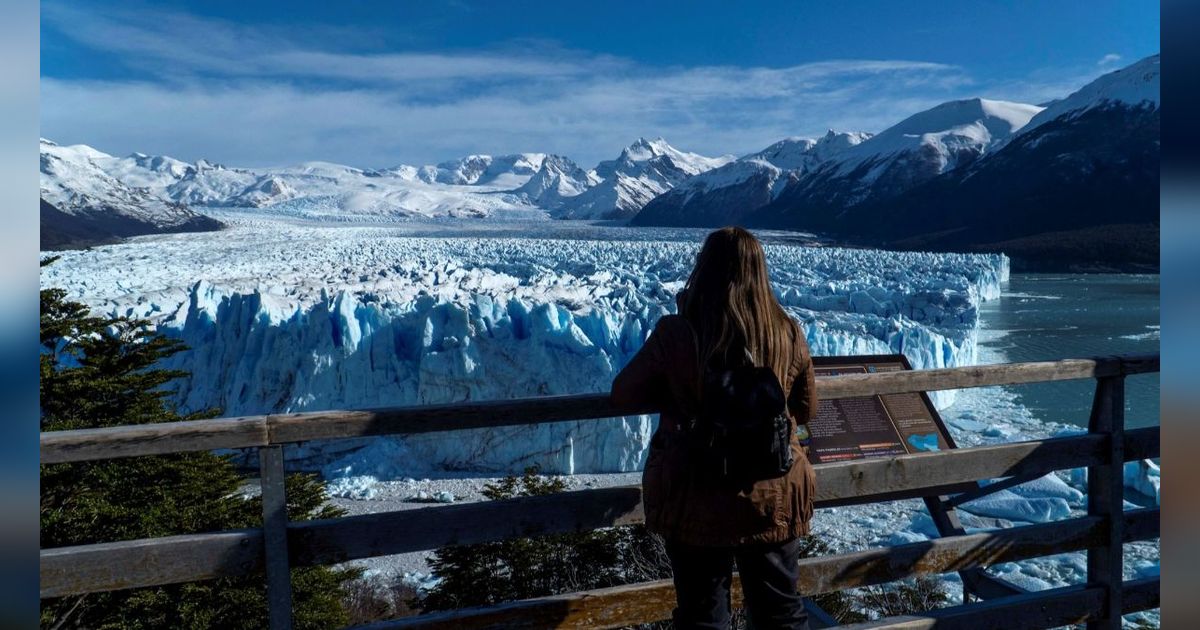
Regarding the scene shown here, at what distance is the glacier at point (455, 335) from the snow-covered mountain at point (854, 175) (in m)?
65.0

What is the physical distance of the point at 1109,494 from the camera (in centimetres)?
263

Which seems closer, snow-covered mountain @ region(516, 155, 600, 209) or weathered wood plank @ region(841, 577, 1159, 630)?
weathered wood plank @ region(841, 577, 1159, 630)

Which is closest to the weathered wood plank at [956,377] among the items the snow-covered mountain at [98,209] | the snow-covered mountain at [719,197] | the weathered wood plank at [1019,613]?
the weathered wood plank at [1019,613]

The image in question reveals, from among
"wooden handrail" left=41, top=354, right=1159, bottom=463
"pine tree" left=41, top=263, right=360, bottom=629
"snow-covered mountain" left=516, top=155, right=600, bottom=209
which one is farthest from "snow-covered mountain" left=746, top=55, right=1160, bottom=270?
"snow-covered mountain" left=516, top=155, right=600, bottom=209

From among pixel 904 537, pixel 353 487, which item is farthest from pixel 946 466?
pixel 353 487

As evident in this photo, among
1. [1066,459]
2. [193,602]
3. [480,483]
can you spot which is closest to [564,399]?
[1066,459]

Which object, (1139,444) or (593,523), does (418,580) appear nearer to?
(593,523)

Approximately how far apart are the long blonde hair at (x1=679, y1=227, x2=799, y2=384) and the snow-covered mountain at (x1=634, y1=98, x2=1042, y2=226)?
79.6 meters

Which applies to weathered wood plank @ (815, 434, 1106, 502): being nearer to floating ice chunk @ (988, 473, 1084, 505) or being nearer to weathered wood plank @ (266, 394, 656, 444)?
weathered wood plank @ (266, 394, 656, 444)

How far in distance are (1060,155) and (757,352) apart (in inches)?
3351

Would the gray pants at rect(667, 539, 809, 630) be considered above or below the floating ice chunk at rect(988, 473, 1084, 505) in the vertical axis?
above

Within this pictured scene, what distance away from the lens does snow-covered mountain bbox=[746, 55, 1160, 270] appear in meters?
53.9

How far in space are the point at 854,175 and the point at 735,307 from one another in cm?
9732

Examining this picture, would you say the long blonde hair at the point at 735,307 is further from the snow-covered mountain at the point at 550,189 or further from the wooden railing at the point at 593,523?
the snow-covered mountain at the point at 550,189
